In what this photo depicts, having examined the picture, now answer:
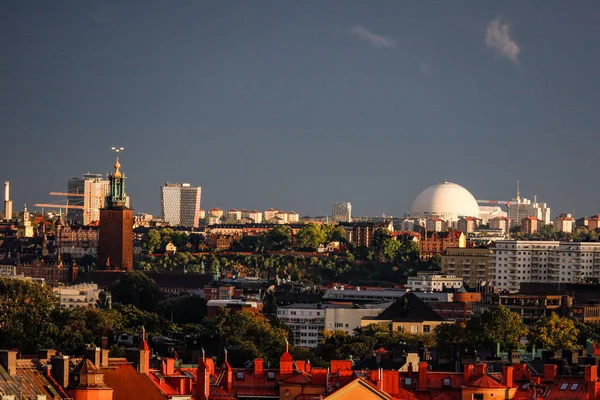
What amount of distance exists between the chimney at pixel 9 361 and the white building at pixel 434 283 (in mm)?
110786

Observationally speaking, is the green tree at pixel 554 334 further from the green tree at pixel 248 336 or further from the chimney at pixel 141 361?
the chimney at pixel 141 361

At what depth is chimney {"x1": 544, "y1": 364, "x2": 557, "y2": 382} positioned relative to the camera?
1987 inches

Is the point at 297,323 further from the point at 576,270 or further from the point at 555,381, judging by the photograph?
the point at 555,381

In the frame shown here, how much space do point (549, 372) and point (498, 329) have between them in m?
31.2

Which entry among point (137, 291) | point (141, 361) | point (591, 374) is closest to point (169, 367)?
point (141, 361)

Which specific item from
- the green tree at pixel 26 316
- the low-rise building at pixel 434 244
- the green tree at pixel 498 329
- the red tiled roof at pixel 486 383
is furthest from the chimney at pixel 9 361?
the low-rise building at pixel 434 244

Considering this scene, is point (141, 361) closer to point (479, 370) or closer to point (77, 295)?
point (479, 370)

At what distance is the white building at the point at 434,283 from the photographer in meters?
146

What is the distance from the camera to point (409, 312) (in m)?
104

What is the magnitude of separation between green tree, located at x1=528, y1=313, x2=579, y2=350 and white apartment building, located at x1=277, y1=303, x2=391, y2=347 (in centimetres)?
1907

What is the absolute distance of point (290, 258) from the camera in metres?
192

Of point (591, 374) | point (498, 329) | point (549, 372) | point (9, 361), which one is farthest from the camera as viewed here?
point (498, 329)

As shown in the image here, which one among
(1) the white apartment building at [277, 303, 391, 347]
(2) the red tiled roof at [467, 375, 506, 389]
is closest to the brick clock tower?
(1) the white apartment building at [277, 303, 391, 347]

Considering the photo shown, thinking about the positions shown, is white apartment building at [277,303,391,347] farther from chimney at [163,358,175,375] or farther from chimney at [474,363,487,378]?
chimney at [163,358,175,375]
